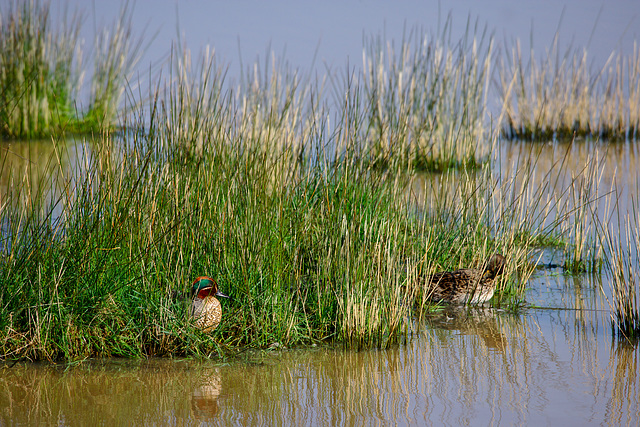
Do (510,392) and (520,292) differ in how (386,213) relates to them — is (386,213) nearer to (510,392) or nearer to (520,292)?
(520,292)

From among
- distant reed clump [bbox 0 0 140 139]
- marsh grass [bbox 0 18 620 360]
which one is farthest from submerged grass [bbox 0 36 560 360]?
distant reed clump [bbox 0 0 140 139]

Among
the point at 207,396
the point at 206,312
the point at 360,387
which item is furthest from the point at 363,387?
the point at 206,312

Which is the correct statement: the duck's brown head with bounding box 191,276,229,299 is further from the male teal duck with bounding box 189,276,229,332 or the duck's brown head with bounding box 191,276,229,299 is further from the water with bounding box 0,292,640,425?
the water with bounding box 0,292,640,425

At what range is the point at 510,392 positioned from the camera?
2.72 meters

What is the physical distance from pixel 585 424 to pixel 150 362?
1801mm

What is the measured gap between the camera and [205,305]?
308 centimetres

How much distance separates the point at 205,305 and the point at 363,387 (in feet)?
2.69

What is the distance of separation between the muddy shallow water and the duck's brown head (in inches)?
12.4

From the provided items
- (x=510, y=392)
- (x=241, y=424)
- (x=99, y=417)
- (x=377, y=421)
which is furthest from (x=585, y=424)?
(x=99, y=417)

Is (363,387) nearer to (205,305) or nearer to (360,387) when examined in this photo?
(360,387)

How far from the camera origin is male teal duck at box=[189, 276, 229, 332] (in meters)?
3.07

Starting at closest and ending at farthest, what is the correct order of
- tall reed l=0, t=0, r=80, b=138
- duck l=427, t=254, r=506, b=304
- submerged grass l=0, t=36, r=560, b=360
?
submerged grass l=0, t=36, r=560, b=360 < duck l=427, t=254, r=506, b=304 < tall reed l=0, t=0, r=80, b=138

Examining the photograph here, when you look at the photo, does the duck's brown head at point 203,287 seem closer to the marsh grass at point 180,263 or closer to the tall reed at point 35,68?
the marsh grass at point 180,263

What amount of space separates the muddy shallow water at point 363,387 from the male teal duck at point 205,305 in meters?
0.19
